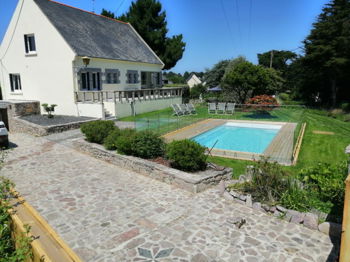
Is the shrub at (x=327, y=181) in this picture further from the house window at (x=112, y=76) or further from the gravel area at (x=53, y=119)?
the house window at (x=112, y=76)

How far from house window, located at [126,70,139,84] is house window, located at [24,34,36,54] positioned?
24.8 feet

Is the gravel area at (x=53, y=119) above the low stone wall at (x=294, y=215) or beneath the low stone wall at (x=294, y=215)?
above

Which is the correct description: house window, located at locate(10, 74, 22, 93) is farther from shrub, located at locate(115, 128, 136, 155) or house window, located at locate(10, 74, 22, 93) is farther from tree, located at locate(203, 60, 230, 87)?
tree, located at locate(203, 60, 230, 87)

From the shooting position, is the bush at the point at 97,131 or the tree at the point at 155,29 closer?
the bush at the point at 97,131

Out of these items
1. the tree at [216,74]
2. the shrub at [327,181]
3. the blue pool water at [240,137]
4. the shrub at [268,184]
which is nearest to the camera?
the shrub at [327,181]

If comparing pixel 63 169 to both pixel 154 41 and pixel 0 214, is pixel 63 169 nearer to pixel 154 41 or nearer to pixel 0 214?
pixel 0 214

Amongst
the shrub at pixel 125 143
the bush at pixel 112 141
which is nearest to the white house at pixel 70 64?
the bush at pixel 112 141

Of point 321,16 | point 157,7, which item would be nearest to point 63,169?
point 157,7

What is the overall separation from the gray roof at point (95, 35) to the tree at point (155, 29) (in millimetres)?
2643

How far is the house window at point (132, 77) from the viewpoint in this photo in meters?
23.6

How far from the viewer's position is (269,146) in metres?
11.9

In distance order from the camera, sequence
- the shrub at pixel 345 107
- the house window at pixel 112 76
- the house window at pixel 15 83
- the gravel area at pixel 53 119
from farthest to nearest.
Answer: the shrub at pixel 345 107, the house window at pixel 15 83, the house window at pixel 112 76, the gravel area at pixel 53 119

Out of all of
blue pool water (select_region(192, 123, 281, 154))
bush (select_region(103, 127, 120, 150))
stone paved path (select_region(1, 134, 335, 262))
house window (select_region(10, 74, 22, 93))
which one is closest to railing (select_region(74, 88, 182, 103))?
blue pool water (select_region(192, 123, 281, 154))

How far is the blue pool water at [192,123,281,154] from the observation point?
12.4 meters
